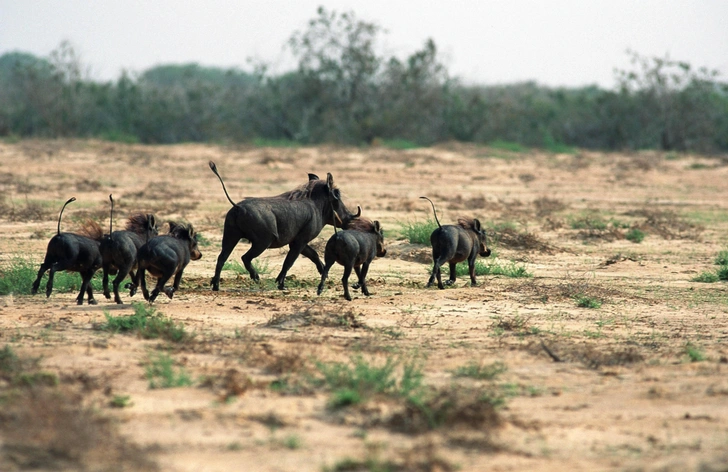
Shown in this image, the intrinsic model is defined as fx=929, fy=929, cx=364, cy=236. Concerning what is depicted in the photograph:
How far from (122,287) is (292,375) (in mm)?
3713

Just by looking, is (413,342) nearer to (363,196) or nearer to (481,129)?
(363,196)

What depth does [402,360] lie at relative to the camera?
613cm

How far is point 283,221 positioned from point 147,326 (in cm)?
281

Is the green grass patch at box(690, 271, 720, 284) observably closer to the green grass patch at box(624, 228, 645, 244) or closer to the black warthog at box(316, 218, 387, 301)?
the green grass patch at box(624, 228, 645, 244)

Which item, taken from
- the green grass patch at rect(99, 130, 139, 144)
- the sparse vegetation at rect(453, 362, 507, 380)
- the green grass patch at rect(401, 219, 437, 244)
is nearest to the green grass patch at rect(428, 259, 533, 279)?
the green grass patch at rect(401, 219, 437, 244)

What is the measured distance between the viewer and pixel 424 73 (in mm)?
32188

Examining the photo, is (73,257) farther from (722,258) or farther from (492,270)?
(722,258)

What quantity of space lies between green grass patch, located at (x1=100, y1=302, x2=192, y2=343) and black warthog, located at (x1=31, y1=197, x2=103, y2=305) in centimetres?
85

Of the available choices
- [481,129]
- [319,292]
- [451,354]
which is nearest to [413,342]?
[451,354]

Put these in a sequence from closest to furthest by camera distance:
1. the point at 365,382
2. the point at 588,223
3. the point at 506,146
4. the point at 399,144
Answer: the point at 365,382 < the point at 588,223 < the point at 399,144 < the point at 506,146

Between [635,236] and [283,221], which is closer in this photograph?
[283,221]

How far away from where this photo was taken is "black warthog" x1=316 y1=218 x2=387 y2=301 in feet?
28.1

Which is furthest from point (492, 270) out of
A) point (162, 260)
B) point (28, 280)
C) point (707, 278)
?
point (28, 280)

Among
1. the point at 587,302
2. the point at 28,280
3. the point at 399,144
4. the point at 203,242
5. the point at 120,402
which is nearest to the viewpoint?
the point at 120,402
